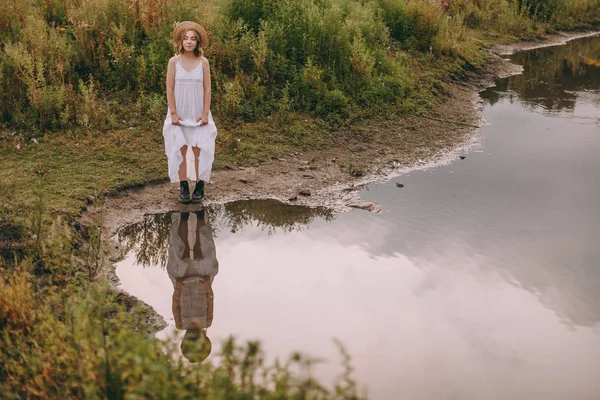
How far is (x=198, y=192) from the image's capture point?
7621 millimetres

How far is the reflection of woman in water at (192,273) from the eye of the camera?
17.3ft

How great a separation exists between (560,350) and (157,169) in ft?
16.5

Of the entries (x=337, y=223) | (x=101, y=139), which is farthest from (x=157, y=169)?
(x=337, y=223)

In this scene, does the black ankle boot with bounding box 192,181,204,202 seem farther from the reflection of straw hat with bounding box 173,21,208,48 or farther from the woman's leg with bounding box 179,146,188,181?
the reflection of straw hat with bounding box 173,21,208,48

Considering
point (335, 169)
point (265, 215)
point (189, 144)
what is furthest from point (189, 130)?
point (335, 169)

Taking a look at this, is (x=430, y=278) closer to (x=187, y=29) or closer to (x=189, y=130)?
(x=189, y=130)

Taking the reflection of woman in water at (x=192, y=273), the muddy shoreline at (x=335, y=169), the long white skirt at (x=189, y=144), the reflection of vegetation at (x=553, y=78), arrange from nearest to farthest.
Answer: the reflection of woman in water at (x=192, y=273), the long white skirt at (x=189, y=144), the muddy shoreline at (x=335, y=169), the reflection of vegetation at (x=553, y=78)

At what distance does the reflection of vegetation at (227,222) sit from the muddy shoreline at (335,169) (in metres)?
0.14

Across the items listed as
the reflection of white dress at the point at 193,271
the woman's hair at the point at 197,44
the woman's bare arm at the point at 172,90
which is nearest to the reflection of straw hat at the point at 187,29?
the woman's hair at the point at 197,44

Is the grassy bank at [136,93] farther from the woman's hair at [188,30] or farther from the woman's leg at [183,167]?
the woman's hair at [188,30]

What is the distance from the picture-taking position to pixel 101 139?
8.65 meters

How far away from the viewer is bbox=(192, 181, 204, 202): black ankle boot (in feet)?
25.0

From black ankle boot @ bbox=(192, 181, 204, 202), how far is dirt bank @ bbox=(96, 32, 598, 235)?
13cm

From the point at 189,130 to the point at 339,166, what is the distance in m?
2.27
